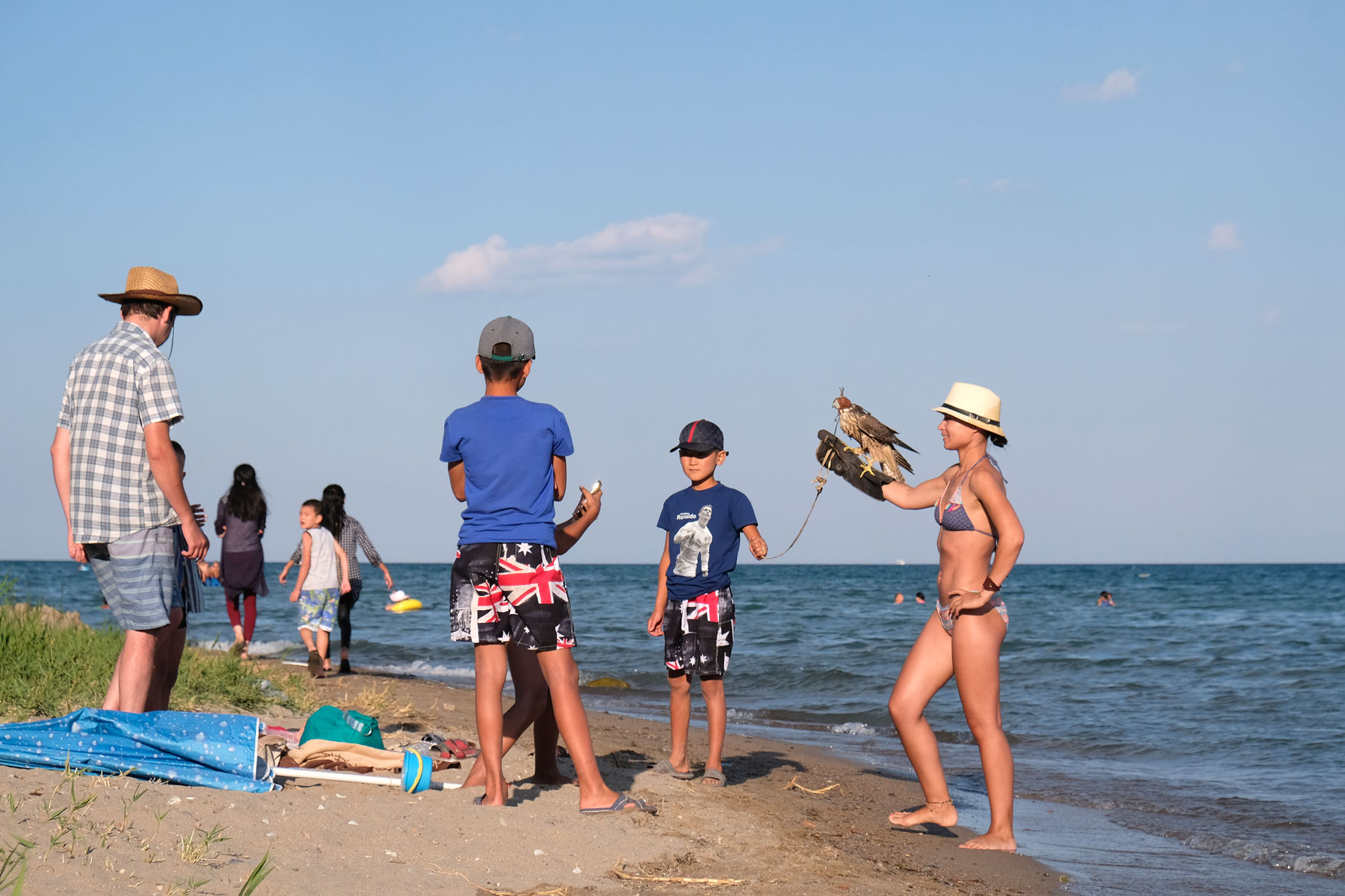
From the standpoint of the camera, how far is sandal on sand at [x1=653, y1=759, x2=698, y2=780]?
5.61m

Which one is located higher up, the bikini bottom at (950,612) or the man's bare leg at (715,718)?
the bikini bottom at (950,612)

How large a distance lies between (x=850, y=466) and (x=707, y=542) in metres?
0.91

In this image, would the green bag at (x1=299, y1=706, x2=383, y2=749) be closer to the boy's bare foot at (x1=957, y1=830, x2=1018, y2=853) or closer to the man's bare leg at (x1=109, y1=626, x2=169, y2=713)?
the man's bare leg at (x1=109, y1=626, x2=169, y2=713)

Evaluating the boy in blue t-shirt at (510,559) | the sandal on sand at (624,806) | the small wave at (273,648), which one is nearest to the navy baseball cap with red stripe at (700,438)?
the boy in blue t-shirt at (510,559)

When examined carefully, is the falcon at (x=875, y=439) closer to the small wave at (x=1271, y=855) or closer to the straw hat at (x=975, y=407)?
the straw hat at (x=975, y=407)

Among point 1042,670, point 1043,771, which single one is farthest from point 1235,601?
point 1043,771

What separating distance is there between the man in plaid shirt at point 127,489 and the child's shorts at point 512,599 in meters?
1.09

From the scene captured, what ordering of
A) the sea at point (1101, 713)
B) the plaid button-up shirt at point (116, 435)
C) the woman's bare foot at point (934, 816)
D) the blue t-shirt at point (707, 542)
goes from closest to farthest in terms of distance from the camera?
the plaid button-up shirt at point (116, 435) < the woman's bare foot at point (934, 816) < the sea at point (1101, 713) < the blue t-shirt at point (707, 542)

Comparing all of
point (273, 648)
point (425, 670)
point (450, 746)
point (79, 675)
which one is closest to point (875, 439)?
point (450, 746)

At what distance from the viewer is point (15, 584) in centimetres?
688

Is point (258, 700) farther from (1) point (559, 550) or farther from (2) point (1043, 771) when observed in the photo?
(2) point (1043, 771)

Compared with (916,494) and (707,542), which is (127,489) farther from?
(916,494)

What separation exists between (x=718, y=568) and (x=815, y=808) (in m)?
1.31

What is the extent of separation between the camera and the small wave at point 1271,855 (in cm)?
511
